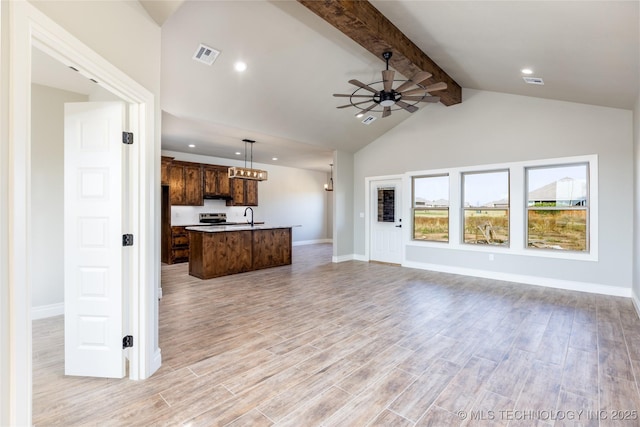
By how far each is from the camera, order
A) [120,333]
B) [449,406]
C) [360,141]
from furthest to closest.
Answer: [360,141] → [120,333] → [449,406]

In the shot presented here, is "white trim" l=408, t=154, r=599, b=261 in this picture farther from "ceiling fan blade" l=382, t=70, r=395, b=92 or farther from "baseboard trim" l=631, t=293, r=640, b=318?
"ceiling fan blade" l=382, t=70, r=395, b=92

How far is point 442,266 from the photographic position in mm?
6457

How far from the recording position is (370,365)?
2.61 metres

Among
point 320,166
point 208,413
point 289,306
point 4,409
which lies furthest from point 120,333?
point 320,166

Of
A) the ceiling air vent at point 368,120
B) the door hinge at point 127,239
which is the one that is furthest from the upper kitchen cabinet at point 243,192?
the door hinge at point 127,239

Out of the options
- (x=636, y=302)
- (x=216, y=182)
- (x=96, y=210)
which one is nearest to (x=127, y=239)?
(x=96, y=210)

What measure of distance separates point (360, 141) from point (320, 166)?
153 inches

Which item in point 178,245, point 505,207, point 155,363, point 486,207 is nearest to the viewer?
point 155,363

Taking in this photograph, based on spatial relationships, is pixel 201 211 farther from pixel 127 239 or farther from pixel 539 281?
pixel 539 281

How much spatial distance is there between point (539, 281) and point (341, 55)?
5027mm

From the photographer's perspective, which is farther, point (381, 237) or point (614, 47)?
point (381, 237)

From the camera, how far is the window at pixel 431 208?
657 centimetres

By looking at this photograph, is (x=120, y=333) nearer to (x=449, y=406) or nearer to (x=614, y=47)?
(x=449, y=406)

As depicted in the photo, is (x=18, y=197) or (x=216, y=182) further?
(x=216, y=182)
